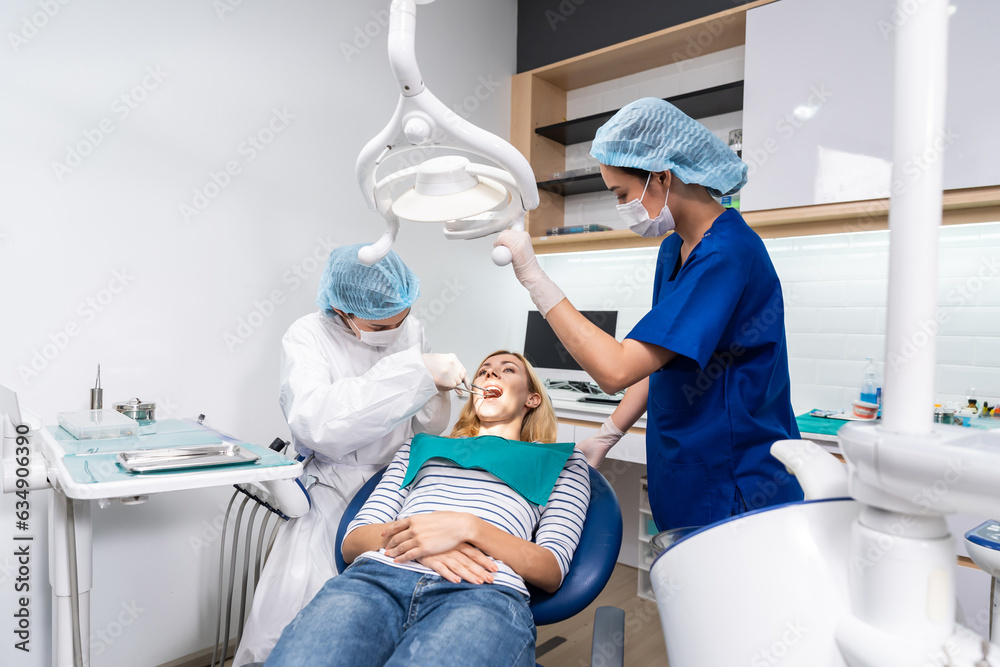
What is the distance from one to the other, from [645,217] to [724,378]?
15.1 inches

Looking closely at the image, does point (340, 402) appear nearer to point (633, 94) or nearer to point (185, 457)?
point (185, 457)

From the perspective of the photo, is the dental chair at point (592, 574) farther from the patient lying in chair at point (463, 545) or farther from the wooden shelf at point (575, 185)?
the wooden shelf at point (575, 185)

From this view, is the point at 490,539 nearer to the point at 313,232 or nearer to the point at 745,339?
the point at 745,339

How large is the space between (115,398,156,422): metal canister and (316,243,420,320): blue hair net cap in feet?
1.99

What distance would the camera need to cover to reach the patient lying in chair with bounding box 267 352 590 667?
108cm

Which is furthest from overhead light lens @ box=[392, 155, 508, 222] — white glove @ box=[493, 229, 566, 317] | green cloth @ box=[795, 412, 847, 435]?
green cloth @ box=[795, 412, 847, 435]

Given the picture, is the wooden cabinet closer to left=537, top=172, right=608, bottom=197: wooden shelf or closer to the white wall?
left=537, top=172, right=608, bottom=197: wooden shelf

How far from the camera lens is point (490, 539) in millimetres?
1294

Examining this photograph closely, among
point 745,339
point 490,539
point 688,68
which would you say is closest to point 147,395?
point 490,539

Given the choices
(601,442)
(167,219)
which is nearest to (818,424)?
(601,442)

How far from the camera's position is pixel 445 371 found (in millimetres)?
1601

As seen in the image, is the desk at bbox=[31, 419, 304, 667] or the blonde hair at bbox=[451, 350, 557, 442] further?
the blonde hair at bbox=[451, 350, 557, 442]

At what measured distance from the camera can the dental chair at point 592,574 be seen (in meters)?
1.07

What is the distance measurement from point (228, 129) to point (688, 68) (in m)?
2.12
